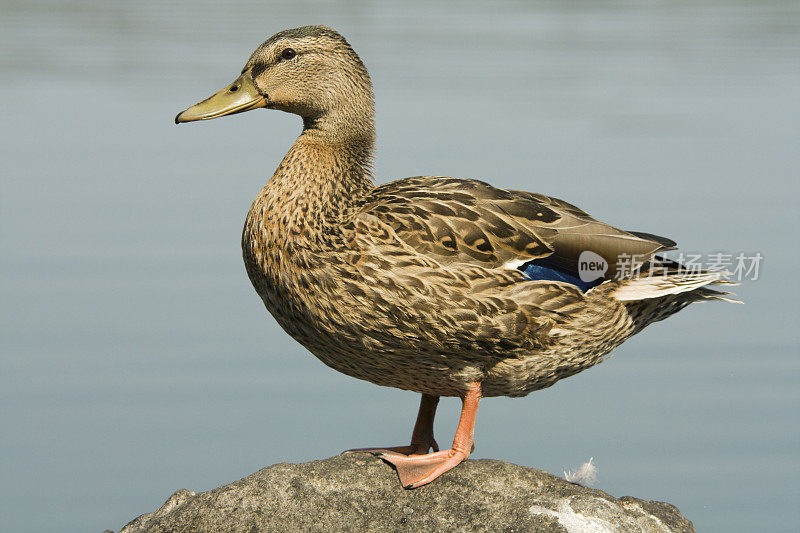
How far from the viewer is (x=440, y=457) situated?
518cm

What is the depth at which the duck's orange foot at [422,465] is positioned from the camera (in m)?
5.06

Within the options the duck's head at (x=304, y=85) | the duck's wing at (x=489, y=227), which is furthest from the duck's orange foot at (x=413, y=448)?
the duck's head at (x=304, y=85)

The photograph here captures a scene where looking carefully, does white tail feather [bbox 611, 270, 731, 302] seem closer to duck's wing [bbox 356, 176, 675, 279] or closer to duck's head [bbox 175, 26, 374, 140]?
duck's wing [bbox 356, 176, 675, 279]

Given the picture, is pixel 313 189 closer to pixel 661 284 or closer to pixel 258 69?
pixel 258 69

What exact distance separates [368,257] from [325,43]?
46.6 inches

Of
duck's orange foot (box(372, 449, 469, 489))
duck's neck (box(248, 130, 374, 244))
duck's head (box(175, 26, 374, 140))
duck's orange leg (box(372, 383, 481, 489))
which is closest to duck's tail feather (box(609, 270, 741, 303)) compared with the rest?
duck's orange leg (box(372, 383, 481, 489))

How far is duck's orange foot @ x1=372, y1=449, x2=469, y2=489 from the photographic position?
199 inches

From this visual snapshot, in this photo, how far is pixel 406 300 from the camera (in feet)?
16.3

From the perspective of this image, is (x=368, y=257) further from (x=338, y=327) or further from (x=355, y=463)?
Answer: (x=355, y=463)

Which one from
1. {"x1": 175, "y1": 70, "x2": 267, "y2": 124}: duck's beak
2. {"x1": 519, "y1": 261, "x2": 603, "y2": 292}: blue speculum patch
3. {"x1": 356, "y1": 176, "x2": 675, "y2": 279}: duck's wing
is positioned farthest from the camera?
{"x1": 175, "y1": 70, "x2": 267, "y2": 124}: duck's beak

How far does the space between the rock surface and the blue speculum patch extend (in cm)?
93

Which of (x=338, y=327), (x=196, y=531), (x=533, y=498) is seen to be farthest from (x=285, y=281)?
(x=533, y=498)

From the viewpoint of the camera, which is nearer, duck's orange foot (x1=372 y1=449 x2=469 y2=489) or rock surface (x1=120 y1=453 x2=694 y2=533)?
rock surface (x1=120 y1=453 x2=694 y2=533)

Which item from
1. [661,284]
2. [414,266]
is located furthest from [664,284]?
[414,266]
